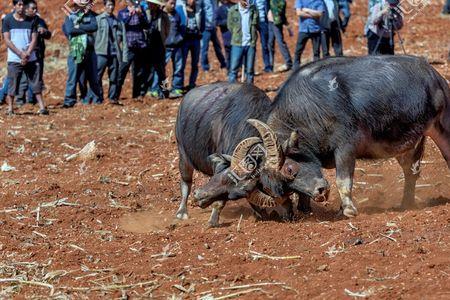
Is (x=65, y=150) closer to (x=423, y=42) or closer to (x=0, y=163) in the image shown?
(x=0, y=163)

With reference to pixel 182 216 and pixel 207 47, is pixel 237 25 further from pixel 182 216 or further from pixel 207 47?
pixel 182 216

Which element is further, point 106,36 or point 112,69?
point 112,69

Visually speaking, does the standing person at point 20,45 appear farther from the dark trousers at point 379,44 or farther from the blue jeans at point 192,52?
the dark trousers at point 379,44

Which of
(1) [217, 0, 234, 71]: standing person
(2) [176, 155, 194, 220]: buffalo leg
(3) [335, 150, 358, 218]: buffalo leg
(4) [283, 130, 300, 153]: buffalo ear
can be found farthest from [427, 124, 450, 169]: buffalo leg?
(1) [217, 0, 234, 71]: standing person

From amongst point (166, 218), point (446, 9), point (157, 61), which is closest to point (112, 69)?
point (157, 61)

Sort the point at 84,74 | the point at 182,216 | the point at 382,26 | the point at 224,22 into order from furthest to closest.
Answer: the point at 224,22
the point at 84,74
the point at 382,26
the point at 182,216

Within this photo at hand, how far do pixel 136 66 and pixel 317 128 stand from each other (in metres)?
9.95

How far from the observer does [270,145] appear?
9.67 meters

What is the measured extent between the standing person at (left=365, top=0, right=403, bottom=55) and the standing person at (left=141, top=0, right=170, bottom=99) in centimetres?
419

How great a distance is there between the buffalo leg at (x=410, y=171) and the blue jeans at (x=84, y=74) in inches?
374

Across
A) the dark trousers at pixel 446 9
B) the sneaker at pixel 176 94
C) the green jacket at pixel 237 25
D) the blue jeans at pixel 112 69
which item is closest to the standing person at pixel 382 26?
the green jacket at pixel 237 25

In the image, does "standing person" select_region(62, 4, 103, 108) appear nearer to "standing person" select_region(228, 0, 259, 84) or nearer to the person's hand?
the person's hand

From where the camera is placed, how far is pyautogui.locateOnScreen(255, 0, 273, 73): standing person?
20547mm

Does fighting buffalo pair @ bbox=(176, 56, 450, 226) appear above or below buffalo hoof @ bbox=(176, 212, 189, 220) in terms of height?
above
